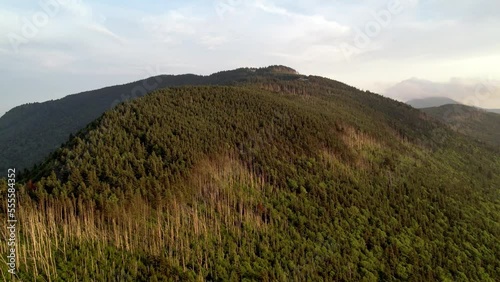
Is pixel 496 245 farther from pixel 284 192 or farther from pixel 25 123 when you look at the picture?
pixel 25 123

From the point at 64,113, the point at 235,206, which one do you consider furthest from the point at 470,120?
the point at 64,113

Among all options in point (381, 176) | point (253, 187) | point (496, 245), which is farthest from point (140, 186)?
point (496, 245)

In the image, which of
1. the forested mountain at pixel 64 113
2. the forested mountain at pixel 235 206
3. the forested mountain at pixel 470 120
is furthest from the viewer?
the forested mountain at pixel 470 120

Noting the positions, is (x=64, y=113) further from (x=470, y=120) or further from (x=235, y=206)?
(x=470, y=120)

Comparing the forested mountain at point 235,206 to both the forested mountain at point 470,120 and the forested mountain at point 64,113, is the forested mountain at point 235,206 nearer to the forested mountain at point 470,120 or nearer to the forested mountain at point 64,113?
the forested mountain at point 64,113

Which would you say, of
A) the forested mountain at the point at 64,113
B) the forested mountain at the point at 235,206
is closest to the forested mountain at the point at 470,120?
the forested mountain at the point at 64,113

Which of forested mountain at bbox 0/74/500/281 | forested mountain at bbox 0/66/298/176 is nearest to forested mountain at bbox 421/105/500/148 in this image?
forested mountain at bbox 0/66/298/176
